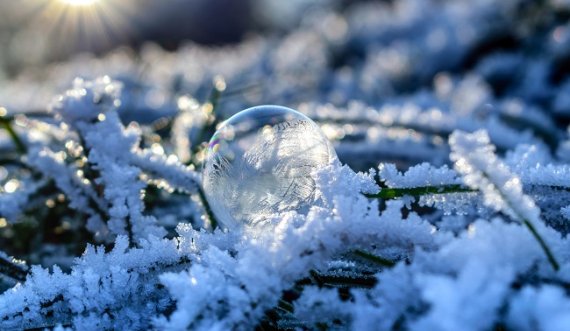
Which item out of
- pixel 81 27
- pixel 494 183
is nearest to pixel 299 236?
pixel 494 183

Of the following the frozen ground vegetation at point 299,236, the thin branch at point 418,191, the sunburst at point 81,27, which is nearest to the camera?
the frozen ground vegetation at point 299,236

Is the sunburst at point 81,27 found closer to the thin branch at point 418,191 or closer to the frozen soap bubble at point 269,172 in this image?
the frozen soap bubble at point 269,172

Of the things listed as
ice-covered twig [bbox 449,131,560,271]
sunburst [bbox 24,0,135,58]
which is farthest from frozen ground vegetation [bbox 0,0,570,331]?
sunburst [bbox 24,0,135,58]

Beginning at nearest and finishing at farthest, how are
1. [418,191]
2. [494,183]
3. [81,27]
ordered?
[494,183], [418,191], [81,27]

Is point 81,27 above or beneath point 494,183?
above

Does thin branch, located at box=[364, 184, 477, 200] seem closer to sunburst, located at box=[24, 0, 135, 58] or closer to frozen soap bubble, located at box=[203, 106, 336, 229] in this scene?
frozen soap bubble, located at box=[203, 106, 336, 229]

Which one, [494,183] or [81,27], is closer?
[494,183]

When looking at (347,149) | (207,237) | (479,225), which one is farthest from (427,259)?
(347,149)

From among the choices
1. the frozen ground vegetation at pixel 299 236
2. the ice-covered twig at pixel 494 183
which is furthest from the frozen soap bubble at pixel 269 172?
the ice-covered twig at pixel 494 183

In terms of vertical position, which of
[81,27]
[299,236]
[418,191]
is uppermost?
[81,27]

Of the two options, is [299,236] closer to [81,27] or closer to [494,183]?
[494,183]
